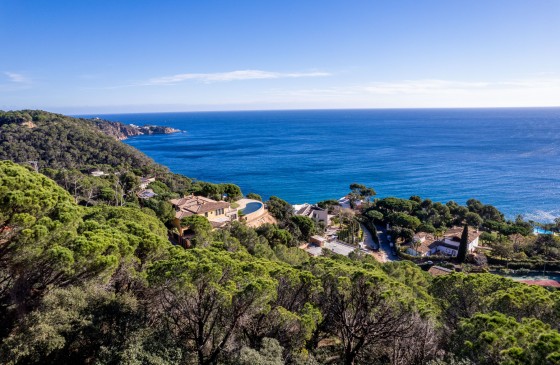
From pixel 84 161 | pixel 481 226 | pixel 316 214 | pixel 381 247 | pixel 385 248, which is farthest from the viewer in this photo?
pixel 84 161

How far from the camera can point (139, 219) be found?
18.5 metres

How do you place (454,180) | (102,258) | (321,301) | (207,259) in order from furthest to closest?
(454,180) < (321,301) < (207,259) < (102,258)

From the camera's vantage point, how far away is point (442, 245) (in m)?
36.4

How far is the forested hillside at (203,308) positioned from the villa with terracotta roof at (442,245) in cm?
2519

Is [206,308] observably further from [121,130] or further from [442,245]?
[121,130]

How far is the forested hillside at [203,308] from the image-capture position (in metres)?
8.43

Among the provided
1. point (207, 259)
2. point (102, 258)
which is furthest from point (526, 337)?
point (102, 258)

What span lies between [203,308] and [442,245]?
1293 inches

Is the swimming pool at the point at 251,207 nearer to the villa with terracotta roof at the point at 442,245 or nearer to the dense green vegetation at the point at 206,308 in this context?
the villa with terracotta roof at the point at 442,245

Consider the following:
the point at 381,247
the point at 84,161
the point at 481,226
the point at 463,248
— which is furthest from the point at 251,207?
the point at 84,161

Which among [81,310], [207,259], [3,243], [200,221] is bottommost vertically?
[200,221]

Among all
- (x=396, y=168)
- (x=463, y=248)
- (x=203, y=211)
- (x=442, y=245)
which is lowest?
(x=442, y=245)

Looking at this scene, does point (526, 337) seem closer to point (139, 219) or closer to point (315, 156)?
point (139, 219)

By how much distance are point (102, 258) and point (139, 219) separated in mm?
9477
